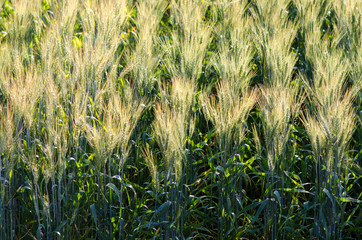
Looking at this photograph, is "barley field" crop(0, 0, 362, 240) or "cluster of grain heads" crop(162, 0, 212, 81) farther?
"cluster of grain heads" crop(162, 0, 212, 81)

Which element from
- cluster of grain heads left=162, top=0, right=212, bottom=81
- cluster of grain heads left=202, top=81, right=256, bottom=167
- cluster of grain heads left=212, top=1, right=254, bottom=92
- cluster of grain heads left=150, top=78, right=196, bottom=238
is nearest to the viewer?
cluster of grain heads left=150, top=78, right=196, bottom=238

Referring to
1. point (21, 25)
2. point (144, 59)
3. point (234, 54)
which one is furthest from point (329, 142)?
point (21, 25)

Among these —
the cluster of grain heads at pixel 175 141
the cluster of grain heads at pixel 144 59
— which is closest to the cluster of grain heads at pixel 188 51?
the cluster of grain heads at pixel 144 59

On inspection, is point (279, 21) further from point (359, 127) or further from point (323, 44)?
point (359, 127)

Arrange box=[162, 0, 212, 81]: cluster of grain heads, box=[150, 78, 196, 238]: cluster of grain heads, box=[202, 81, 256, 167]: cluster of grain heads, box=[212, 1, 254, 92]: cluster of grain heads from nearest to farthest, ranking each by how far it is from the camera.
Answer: box=[150, 78, 196, 238]: cluster of grain heads
box=[202, 81, 256, 167]: cluster of grain heads
box=[212, 1, 254, 92]: cluster of grain heads
box=[162, 0, 212, 81]: cluster of grain heads

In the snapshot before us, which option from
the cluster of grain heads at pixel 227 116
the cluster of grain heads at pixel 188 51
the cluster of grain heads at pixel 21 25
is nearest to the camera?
the cluster of grain heads at pixel 227 116

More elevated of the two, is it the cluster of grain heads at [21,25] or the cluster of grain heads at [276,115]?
the cluster of grain heads at [21,25]

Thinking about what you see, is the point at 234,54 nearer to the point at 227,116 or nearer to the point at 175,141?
the point at 227,116

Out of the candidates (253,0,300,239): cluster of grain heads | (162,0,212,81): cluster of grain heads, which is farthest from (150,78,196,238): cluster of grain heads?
(253,0,300,239): cluster of grain heads

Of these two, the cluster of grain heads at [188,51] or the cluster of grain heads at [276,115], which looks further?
the cluster of grain heads at [188,51]

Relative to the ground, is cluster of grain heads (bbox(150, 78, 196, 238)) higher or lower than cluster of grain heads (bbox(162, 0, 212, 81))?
lower

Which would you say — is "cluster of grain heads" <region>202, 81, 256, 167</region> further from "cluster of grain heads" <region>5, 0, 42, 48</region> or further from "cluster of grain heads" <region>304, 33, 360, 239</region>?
"cluster of grain heads" <region>5, 0, 42, 48</region>

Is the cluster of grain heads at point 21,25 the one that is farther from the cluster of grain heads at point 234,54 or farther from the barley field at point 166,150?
the cluster of grain heads at point 234,54

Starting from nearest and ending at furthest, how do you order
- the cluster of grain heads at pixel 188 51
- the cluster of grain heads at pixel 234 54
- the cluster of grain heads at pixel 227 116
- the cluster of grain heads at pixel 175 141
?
the cluster of grain heads at pixel 175 141 → the cluster of grain heads at pixel 227 116 → the cluster of grain heads at pixel 234 54 → the cluster of grain heads at pixel 188 51
